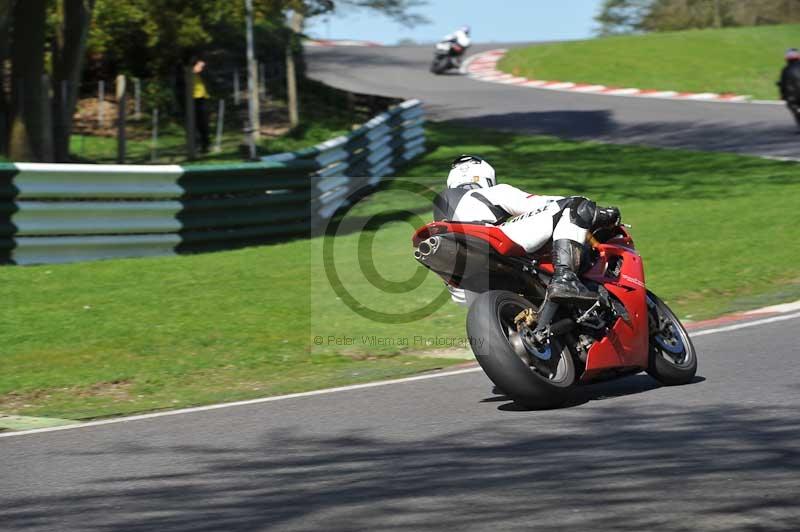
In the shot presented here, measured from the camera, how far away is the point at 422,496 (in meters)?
5.48

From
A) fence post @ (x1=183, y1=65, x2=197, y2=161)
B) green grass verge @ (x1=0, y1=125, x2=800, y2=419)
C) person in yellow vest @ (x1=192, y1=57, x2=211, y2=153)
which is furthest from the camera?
person in yellow vest @ (x1=192, y1=57, x2=211, y2=153)

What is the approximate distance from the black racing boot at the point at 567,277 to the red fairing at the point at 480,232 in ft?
0.86

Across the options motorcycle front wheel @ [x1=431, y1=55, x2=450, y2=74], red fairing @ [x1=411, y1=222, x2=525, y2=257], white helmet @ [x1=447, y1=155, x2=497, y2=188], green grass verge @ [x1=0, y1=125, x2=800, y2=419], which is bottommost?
green grass verge @ [x1=0, y1=125, x2=800, y2=419]

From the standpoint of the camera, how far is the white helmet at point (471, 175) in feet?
25.3

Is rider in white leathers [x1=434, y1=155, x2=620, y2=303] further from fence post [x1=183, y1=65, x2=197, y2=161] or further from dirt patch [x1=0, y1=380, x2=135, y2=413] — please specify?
fence post [x1=183, y1=65, x2=197, y2=161]

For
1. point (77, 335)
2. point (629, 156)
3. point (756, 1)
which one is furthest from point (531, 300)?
point (756, 1)

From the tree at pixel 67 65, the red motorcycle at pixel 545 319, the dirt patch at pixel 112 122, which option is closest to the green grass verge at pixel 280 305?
the red motorcycle at pixel 545 319

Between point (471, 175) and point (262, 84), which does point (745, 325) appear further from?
point (262, 84)

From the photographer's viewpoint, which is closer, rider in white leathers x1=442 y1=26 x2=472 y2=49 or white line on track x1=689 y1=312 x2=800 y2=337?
white line on track x1=689 y1=312 x2=800 y2=337

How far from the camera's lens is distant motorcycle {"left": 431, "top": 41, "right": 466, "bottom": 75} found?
39688 millimetres

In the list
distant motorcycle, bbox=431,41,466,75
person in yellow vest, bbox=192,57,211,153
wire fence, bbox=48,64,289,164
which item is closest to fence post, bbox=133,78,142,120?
wire fence, bbox=48,64,289,164

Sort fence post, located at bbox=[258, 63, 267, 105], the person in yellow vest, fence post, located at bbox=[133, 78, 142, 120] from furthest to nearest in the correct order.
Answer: fence post, located at bbox=[258, 63, 267, 105] → fence post, located at bbox=[133, 78, 142, 120] → the person in yellow vest

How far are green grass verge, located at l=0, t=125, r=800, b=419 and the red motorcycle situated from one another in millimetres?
1781

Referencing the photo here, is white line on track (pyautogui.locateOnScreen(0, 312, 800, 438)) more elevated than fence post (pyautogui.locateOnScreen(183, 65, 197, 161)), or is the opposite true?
fence post (pyautogui.locateOnScreen(183, 65, 197, 161))
